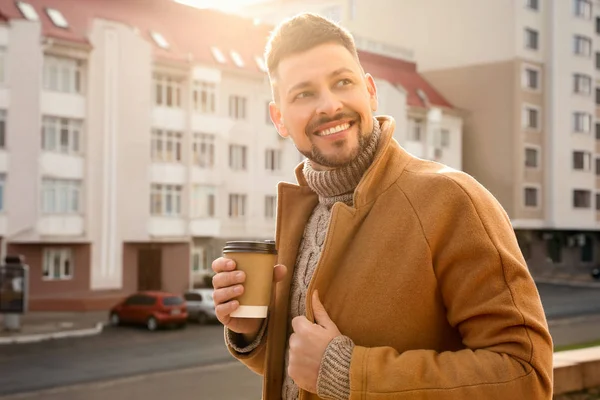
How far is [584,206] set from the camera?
50.2 m

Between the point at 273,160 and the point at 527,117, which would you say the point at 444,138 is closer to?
the point at 527,117

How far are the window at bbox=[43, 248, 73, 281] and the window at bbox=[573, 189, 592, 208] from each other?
33752mm

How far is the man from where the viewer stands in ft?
5.54

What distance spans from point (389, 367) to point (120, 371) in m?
17.5

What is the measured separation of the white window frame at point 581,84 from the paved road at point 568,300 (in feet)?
44.0

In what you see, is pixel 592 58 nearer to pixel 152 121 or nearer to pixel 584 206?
pixel 584 206

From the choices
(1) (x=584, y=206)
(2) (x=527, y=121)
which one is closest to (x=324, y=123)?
(2) (x=527, y=121)

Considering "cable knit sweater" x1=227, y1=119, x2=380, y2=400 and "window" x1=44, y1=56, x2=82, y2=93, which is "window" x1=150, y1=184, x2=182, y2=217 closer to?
"window" x1=44, y1=56, x2=82, y2=93

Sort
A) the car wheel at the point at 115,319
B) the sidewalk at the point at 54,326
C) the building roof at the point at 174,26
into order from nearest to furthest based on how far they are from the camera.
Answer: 1. the sidewalk at the point at 54,326
2. the car wheel at the point at 115,319
3. the building roof at the point at 174,26

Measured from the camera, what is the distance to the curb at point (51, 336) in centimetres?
2369

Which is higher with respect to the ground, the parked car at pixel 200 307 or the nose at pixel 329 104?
the nose at pixel 329 104

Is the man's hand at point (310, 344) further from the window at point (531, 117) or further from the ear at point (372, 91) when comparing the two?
the window at point (531, 117)

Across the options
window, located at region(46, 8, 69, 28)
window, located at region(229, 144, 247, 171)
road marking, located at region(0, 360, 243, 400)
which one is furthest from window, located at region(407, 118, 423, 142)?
road marking, located at region(0, 360, 243, 400)

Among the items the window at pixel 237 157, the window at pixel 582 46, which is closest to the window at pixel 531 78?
the window at pixel 582 46
